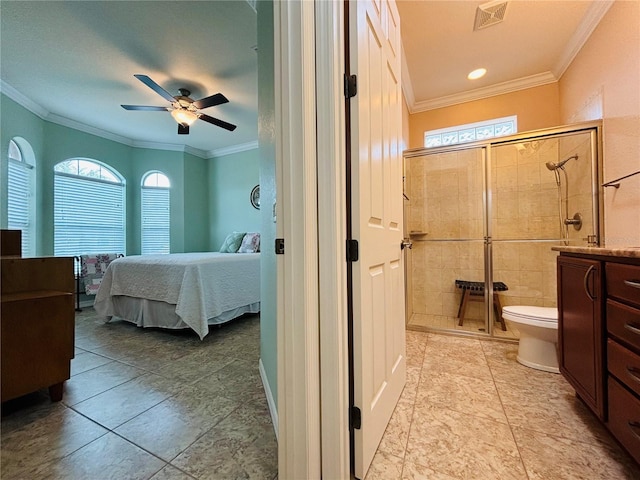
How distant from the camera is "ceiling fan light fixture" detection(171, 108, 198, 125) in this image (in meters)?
2.87

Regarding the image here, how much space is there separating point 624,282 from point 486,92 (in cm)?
279

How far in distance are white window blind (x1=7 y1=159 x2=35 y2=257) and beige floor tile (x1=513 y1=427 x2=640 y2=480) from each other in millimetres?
4742

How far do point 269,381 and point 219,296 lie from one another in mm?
1355

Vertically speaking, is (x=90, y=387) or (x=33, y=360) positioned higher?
(x=33, y=360)

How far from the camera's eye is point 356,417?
943 millimetres

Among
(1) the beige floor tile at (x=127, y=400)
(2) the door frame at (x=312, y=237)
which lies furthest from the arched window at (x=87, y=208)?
(2) the door frame at (x=312, y=237)

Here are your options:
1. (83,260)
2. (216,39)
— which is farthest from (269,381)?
(83,260)

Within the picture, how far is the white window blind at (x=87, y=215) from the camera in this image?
373 centimetres

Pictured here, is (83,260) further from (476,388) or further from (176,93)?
(476,388)

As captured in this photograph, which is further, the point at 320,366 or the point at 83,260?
the point at 83,260

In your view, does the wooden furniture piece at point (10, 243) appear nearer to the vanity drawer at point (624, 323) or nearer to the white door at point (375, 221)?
the white door at point (375, 221)

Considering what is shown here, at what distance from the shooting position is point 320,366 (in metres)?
0.88

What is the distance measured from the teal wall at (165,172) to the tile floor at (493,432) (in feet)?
12.7

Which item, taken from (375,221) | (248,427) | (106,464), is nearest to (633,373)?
(375,221)
